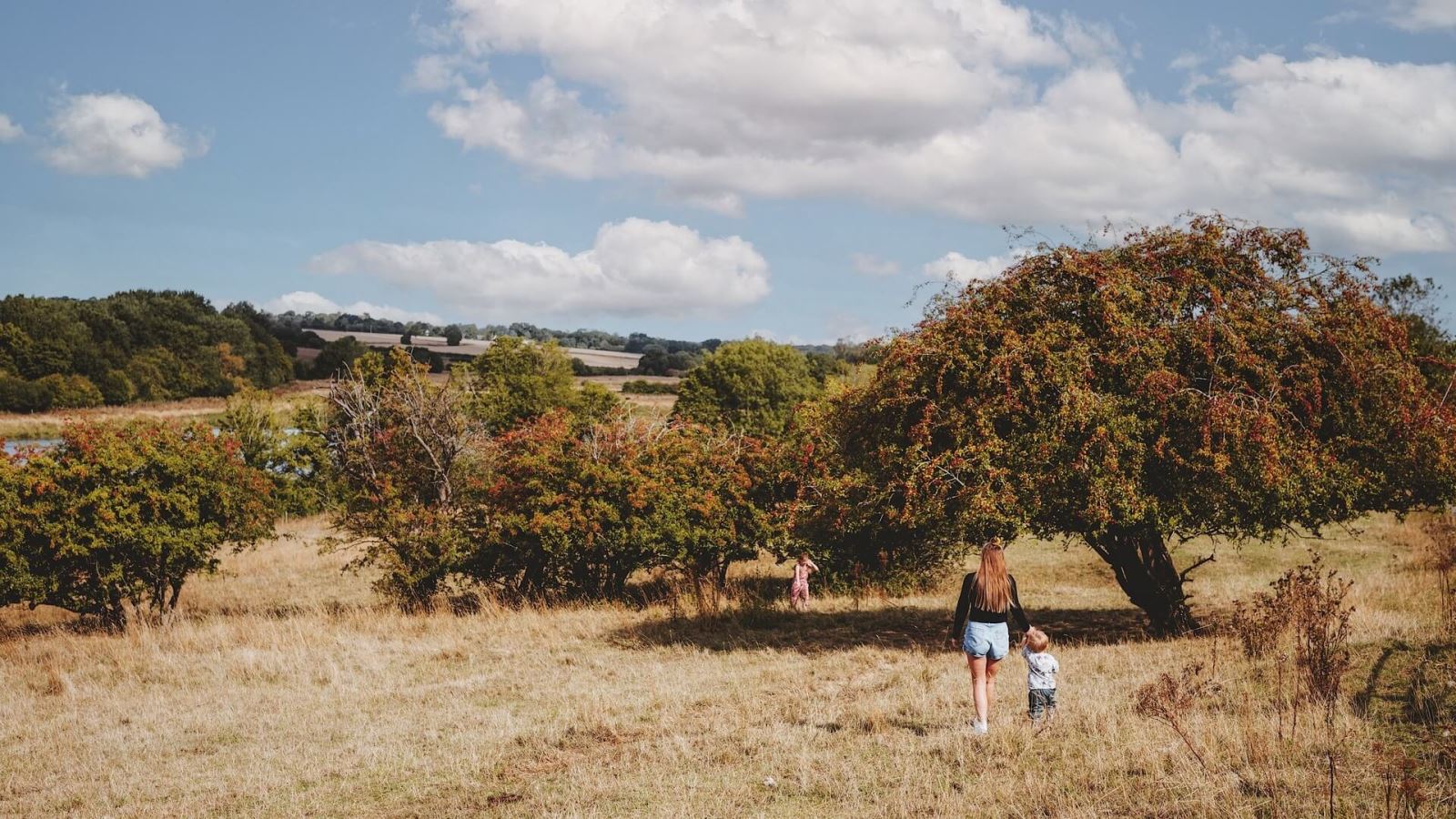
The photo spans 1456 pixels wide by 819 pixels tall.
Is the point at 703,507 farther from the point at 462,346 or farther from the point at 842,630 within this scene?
the point at 462,346

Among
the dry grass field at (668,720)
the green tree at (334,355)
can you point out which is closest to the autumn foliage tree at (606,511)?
the dry grass field at (668,720)

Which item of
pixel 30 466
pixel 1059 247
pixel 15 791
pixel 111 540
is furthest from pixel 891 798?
pixel 30 466

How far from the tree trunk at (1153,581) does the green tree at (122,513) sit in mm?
18505

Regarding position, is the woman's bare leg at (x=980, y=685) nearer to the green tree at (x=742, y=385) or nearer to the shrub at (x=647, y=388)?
the green tree at (x=742, y=385)

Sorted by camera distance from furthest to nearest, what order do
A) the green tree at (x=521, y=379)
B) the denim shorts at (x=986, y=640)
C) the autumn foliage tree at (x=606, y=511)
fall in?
the green tree at (x=521, y=379)
the autumn foliage tree at (x=606, y=511)
the denim shorts at (x=986, y=640)

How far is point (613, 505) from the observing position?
69.1 feet

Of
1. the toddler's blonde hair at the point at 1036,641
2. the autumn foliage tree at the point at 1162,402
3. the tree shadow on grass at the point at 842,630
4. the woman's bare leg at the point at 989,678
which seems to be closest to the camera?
the toddler's blonde hair at the point at 1036,641

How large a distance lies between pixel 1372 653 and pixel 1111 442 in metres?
3.88

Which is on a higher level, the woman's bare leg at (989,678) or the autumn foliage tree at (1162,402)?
the autumn foliage tree at (1162,402)

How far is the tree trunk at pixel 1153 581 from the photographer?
1539 centimetres

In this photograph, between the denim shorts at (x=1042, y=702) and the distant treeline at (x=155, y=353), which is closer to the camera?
the denim shorts at (x=1042, y=702)

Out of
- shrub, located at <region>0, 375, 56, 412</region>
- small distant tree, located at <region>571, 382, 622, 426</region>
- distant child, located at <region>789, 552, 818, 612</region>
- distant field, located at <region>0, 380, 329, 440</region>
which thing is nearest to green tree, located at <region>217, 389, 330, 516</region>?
distant field, located at <region>0, 380, 329, 440</region>

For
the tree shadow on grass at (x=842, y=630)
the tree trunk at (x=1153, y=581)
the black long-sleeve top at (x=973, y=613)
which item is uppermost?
the black long-sleeve top at (x=973, y=613)

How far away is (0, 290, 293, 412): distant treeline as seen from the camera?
101562mm
